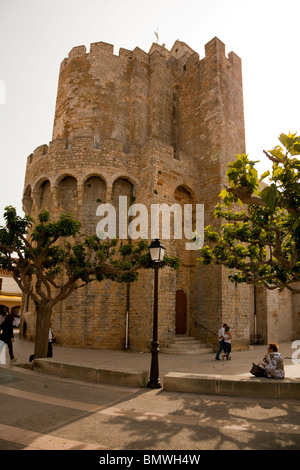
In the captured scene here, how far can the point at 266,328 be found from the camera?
60.3 feet

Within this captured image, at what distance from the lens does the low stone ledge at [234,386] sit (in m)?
6.14

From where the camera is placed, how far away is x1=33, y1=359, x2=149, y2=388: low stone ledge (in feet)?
23.0

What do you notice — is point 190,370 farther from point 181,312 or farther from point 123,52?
point 123,52

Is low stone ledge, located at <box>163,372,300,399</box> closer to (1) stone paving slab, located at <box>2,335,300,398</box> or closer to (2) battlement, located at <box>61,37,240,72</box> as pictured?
(1) stone paving slab, located at <box>2,335,300,398</box>

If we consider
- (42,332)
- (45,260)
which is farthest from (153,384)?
(45,260)

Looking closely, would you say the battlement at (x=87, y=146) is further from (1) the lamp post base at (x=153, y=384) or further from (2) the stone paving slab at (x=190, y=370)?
(1) the lamp post base at (x=153, y=384)

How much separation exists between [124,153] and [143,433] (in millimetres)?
13764

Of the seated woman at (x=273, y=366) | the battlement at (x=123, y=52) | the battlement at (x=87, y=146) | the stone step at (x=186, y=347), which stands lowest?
the stone step at (x=186, y=347)

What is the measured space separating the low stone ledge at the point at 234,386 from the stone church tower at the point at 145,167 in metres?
6.95

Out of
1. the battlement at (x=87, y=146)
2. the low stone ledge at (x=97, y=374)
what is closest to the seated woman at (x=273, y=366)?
the low stone ledge at (x=97, y=374)

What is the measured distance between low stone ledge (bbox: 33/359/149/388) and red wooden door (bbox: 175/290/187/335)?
8291 millimetres

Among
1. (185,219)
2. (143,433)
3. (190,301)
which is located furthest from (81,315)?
(143,433)

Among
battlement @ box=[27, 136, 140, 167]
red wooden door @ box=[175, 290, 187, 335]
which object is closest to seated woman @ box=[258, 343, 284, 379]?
red wooden door @ box=[175, 290, 187, 335]

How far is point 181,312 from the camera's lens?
15.9 meters
